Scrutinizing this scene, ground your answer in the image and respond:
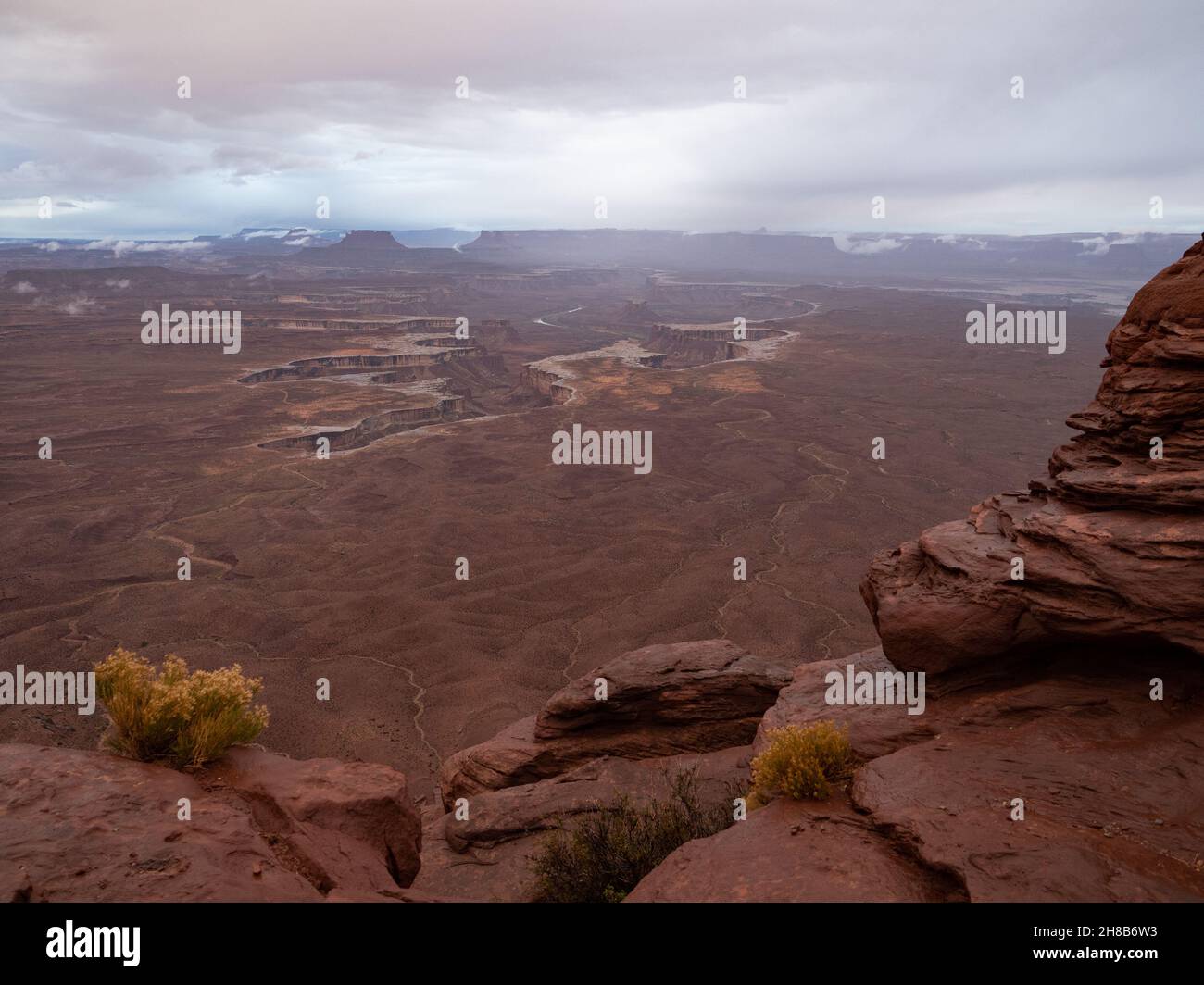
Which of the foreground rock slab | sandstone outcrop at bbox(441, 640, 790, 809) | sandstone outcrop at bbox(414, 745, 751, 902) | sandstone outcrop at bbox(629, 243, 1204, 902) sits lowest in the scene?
sandstone outcrop at bbox(414, 745, 751, 902)

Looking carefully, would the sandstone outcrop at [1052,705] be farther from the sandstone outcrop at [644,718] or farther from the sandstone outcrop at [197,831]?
the sandstone outcrop at [644,718]

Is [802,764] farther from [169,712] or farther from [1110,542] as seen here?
[169,712]

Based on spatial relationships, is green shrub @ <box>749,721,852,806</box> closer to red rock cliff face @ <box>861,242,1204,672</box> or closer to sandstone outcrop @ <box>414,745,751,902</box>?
red rock cliff face @ <box>861,242,1204,672</box>

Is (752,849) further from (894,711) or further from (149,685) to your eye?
(149,685)

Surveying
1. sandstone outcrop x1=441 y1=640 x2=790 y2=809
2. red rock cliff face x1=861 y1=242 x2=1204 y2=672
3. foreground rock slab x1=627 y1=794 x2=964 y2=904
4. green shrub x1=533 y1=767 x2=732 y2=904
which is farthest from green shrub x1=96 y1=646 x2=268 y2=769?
red rock cliff face x1=861 y1=242 x2=1204 y2=672

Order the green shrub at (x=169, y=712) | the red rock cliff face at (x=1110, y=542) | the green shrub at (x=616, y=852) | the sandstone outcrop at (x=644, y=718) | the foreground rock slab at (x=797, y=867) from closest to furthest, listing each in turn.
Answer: the foreground rock slab at (x=797, y=867)
the red rock cliff face at (x=1110, y=542)
the green shrub at (x=169, y=712)
the green shrub at (x=616, y=852)
the sandstone outcrop at (x=644, y=718)

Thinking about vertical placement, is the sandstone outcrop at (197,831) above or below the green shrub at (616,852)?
above

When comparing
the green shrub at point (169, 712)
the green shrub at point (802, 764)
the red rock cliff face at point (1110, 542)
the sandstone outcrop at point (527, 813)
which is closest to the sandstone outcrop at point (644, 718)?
the sandstone outcrop at point (527, 813)
